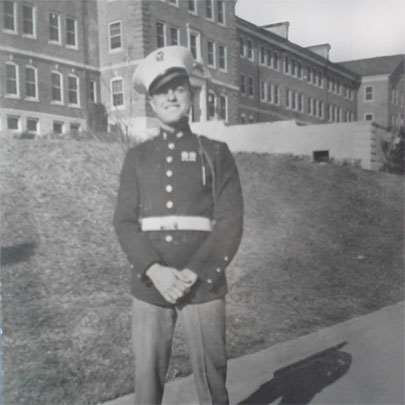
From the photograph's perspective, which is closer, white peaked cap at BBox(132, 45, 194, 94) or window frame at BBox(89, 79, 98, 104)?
white peaked cap at BBox(132, 45, 194, 94)

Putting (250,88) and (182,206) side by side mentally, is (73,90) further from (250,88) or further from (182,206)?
(250,88)

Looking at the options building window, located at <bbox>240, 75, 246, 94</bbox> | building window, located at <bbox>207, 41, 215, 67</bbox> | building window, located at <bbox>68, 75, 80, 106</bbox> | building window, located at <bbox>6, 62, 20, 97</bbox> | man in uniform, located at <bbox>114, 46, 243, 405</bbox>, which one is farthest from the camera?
building window, located at <bbox>240, 75, 246, 94</bbox>

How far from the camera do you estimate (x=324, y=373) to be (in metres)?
3.98

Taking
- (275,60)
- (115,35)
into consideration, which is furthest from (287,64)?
(115,35)

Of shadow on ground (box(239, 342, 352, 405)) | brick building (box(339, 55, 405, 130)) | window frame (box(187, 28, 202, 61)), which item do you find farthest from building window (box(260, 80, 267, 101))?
shadow on ground (box(239, 342, 352, 405))

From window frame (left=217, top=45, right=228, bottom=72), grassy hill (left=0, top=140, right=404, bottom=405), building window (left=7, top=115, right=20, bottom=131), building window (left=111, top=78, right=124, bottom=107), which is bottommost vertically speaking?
grassy hill (left=0, top=140, right=404, bottom=405)

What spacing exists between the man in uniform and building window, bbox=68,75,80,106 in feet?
0.99

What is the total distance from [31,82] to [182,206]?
1293 mm

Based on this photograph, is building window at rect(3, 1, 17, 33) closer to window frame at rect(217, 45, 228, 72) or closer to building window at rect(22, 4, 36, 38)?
building window at rect(22, 4, 36, 38)

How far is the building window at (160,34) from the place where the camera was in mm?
2861

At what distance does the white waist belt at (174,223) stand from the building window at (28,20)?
1.12 metres

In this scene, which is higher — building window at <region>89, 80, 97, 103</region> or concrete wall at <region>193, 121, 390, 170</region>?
building window at <region>89, 80, 97, 103</region>

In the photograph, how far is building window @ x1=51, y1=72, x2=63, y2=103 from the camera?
3170mm

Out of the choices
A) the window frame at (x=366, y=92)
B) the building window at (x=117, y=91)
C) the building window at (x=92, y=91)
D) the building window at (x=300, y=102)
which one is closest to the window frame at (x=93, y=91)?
the building window at (x=92, y=91)
